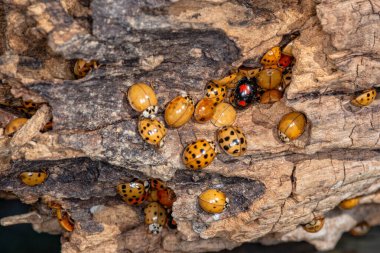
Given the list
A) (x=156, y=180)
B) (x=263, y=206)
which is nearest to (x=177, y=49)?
(x=156, y=180)

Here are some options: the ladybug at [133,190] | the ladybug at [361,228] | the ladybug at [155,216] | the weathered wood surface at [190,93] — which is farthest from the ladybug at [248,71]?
the ladybug at [361,228]

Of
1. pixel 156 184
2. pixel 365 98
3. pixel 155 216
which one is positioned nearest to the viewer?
pixel 365 98

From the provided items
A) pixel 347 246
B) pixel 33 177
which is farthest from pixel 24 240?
pixel 347 246

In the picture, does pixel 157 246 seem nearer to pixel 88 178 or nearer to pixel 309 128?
pixel 88 178

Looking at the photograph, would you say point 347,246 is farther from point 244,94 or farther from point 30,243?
point 30,243

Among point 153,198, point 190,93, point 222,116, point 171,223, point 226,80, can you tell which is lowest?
point 171,223

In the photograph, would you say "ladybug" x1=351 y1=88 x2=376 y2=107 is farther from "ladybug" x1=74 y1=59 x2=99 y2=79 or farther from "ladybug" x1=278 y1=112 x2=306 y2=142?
"ladybug" x1=74 y1=59 x2=99 y2=79
